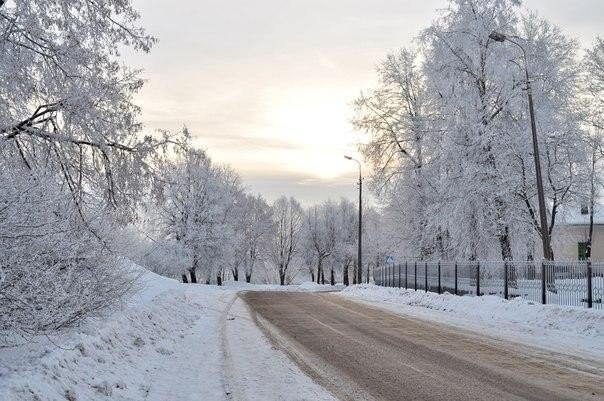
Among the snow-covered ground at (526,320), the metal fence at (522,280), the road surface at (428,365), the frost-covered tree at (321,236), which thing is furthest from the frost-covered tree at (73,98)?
the frost-covered tree at (321,236)

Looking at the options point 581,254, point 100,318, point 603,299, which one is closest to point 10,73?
point 100,318

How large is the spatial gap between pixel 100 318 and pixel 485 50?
22533 millimetres

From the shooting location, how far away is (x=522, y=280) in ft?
65.8

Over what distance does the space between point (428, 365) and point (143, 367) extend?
4.51m

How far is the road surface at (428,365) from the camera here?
770cm

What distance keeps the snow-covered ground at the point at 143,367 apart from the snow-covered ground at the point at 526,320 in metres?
6.02

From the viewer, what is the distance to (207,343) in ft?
39.4

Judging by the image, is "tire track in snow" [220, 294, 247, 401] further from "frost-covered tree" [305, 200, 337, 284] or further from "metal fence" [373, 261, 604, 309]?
"frost-covered tree" [305, 200, 337, 284]

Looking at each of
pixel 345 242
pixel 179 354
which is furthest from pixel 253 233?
pixel 179 354

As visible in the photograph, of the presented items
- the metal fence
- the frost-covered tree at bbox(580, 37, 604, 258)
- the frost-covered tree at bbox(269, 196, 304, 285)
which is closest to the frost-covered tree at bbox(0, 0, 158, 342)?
the metal fence

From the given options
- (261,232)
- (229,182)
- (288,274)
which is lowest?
(288,274)

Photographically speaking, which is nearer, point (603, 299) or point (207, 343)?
point (207, 343)

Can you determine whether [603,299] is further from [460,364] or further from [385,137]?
[385,137]

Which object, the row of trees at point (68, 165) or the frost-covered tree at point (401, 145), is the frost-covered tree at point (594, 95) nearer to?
the frost-covered tree at point (401, 145)
